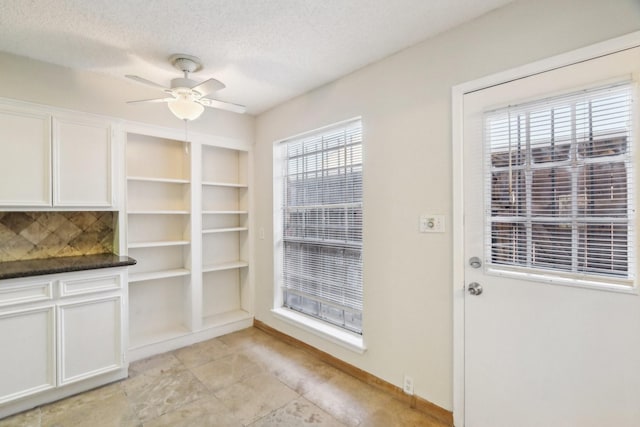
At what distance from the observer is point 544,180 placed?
1598 millimetres

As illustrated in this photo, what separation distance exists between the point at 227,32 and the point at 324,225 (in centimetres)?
177

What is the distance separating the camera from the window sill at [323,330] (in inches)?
101

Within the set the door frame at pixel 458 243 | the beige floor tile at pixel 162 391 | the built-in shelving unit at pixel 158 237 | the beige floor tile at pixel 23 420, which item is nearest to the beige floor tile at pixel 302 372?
the beige floor tile at pixel 162 391

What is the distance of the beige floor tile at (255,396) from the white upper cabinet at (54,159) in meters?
1.89

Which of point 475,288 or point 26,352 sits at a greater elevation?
point 475,288

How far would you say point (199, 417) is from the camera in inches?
80.7

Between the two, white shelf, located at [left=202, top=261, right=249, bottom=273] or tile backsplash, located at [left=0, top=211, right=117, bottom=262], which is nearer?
tile backsplash, located at [left=0, top=211, right=117, bottom=262]

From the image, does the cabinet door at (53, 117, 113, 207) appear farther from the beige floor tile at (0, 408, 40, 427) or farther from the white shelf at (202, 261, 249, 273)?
the beige floor tile at (0, 408, 40, 427)

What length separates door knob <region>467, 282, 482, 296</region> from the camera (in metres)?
1.83

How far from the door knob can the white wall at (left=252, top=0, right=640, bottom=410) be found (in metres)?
0.13

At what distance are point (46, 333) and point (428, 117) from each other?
10.2 feet

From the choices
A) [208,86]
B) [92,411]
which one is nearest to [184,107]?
[208,86]

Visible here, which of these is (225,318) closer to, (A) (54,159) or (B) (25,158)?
(A) (54,159)

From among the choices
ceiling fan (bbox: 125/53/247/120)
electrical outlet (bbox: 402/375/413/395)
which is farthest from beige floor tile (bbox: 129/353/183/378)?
ceiling fan (bbox: 125/53/247/120)
